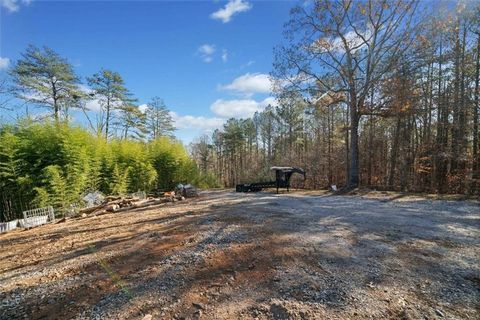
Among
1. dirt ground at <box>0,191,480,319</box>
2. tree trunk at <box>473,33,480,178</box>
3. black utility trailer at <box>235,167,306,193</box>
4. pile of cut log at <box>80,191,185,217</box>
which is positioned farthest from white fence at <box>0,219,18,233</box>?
tree trunk at <box>473,33,480,178</box>

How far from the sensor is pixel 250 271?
7.72 ft

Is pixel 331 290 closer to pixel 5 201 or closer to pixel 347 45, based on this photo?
pixel 5 201

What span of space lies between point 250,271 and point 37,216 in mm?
5814

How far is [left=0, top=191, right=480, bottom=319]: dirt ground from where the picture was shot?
6.06 feet

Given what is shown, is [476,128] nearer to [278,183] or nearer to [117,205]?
[278,183]

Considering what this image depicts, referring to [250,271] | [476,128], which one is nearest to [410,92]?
[476,128]

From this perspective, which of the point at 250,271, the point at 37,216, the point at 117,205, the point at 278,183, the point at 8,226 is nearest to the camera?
the point at 250,271

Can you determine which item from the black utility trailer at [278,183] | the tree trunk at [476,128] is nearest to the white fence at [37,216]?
the black utility trailer at [278,183]

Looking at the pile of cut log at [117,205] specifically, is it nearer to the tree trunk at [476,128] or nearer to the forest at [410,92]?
the forest at [410,92]

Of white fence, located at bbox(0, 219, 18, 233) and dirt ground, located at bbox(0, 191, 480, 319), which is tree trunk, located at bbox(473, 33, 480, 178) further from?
white fence, located at bbox(0, 219, 18, 233)

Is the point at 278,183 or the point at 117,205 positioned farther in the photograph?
the point at 278,183

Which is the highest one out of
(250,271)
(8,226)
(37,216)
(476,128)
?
(476,128)

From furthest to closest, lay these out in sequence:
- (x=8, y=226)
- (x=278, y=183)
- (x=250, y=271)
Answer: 1. (x=278, y=183)
2. (x=8, y=226)
3. (x=250, y=271)

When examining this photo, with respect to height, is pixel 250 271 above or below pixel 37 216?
above
